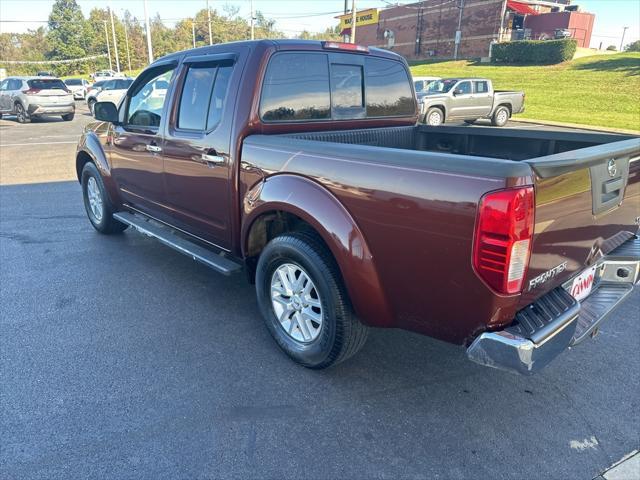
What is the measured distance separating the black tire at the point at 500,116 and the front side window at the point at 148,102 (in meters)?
15.9

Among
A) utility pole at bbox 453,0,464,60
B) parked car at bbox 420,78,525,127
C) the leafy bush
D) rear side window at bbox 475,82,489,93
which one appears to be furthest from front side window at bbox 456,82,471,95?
utility pole at bbox 453,0,464,60

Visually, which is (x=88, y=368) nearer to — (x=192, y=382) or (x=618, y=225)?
(x=192, y=382)

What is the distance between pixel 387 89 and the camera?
4.15m

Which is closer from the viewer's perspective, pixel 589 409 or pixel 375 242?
pixel 375 242

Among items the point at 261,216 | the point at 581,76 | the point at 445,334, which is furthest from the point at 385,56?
the point at 581,76

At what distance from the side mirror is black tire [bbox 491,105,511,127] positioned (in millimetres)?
15975

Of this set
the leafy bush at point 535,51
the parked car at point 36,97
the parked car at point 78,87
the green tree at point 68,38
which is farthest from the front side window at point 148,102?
the green tree at point 68,38

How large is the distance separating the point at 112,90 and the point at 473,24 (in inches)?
1352

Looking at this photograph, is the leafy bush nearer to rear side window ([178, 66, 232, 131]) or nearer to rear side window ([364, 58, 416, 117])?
rear side window ([364, 58, 416, 117])

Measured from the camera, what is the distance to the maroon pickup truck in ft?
6.81

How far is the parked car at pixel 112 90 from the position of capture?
21.4m

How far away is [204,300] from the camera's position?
4059 millimetres

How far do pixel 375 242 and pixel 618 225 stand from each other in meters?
1.46

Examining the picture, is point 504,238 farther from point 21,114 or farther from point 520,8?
point 520,8
